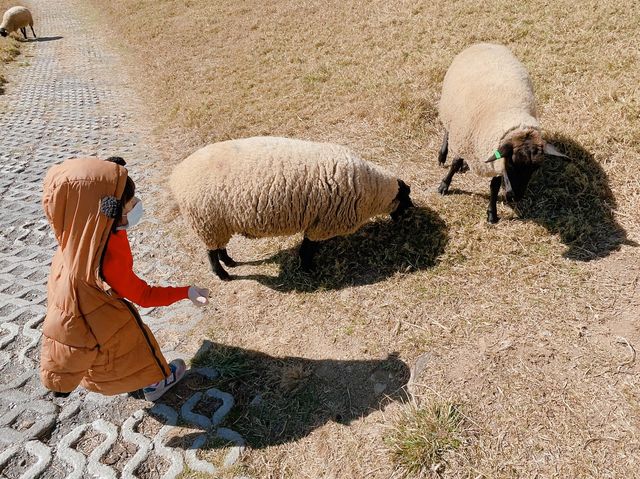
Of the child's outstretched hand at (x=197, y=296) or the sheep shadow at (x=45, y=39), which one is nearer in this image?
the child's outstretched hand at (x=197, y=296)

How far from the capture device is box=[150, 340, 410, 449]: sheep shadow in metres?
3.03

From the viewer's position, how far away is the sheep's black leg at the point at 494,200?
438 centimetres

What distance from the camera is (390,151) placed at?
19.9ft

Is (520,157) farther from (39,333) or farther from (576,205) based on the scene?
(39,333)

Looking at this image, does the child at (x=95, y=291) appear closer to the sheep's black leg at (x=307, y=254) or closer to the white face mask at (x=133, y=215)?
the white face mask at (x=133, y=215)

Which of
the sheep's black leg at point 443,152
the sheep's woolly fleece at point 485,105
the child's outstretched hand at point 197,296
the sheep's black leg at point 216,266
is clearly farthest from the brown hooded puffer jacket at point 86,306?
the sheep's black leg at point 443,152

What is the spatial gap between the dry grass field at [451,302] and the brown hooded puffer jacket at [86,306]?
0.85m

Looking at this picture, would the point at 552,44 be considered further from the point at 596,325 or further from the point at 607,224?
the point at 596,325

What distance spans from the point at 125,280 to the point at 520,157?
3.46 metres

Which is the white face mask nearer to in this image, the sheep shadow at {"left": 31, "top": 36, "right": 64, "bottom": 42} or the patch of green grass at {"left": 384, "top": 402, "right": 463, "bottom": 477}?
the patch of green grass at {"left": 384, "top": 402, "right": 463, "bottom": 477}

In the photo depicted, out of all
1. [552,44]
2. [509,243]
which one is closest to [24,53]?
[552,44]

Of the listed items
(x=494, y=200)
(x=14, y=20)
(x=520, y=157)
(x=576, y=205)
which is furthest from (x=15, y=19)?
(x=576, y=205)

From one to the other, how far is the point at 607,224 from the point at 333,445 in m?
3.44

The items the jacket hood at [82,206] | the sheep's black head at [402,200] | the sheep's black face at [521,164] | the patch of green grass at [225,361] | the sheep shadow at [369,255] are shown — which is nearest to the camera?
the jacket hood at [82,206]
